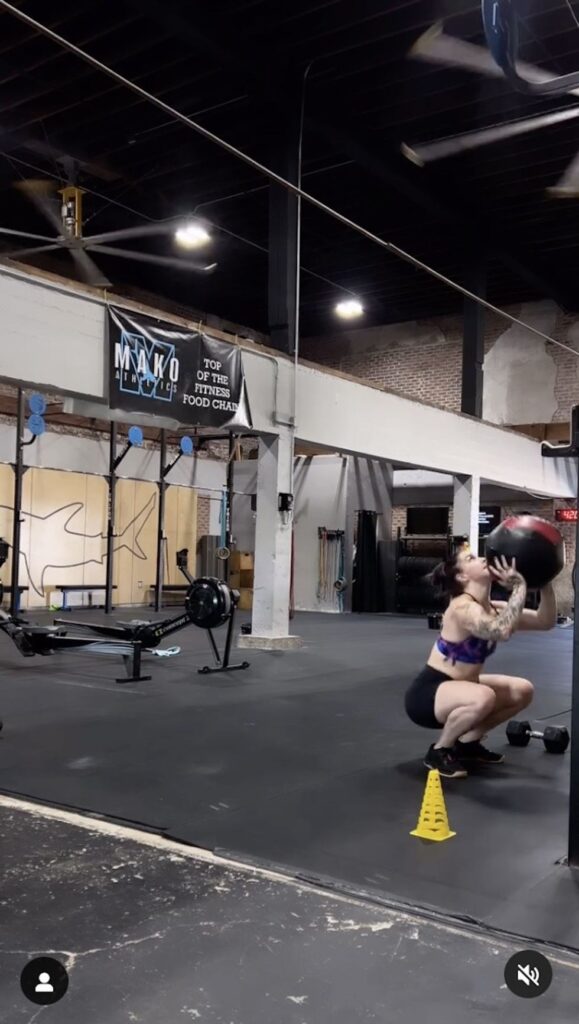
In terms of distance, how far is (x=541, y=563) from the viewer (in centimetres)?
314

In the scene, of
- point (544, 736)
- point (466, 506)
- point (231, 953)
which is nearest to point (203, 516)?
point (466, 506)

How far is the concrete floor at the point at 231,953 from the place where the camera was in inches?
66.7

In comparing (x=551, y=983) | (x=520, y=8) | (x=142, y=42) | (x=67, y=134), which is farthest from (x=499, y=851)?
(x=67, y=134)

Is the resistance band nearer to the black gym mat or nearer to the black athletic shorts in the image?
the black gym mat

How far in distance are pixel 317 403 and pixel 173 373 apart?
2.03 metres

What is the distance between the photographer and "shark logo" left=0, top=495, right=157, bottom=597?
1270cm

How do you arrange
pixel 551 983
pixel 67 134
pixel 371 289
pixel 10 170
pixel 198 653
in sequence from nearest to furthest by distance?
pixel 551 983 < pixel 198 653 < pixel 67 134 < pixel 10 170 < pixel 371 289

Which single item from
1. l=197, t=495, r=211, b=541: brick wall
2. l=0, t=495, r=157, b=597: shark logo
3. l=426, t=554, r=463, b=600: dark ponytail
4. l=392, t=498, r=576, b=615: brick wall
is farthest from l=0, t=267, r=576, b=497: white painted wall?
l=197, t=495, r=211, b=541: brick wall

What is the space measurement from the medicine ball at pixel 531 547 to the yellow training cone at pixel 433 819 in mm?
843

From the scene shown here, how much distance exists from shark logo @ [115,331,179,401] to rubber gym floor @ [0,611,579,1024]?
2540 millimetres

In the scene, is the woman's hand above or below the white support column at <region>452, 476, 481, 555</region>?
below

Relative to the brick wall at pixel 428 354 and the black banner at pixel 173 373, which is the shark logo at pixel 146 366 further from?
the brick wall at pixel 428 354

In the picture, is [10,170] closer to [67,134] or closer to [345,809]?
[67,134]

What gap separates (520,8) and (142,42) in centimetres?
311
